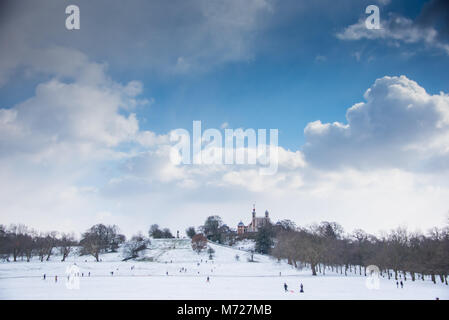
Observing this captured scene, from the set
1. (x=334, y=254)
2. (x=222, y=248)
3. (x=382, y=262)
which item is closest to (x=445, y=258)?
(x=382, y=262)

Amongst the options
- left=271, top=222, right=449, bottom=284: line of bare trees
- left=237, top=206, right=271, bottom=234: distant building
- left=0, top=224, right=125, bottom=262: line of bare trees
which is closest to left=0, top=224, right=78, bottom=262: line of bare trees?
left=0, top=224, right=125, bottom=262: line of bare trees

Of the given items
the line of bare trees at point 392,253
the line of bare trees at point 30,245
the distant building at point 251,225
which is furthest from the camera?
the distant building at point 251,225

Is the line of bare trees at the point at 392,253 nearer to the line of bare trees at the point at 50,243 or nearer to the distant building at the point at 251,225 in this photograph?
the line of bare trees at the point at 50,243

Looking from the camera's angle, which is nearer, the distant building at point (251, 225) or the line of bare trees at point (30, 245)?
the line of bare trees at point (30, 245)

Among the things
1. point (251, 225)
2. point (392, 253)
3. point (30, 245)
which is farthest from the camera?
point (251, 225)

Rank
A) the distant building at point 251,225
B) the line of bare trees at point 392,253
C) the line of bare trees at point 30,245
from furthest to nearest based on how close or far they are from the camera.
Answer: the distant building at point 251,225, the line of bare trees at point 30,245, the line of bare trees at point 392,253

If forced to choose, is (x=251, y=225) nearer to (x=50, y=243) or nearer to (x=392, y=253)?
(x=50, y=243)

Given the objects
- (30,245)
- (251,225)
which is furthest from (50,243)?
(251,225)

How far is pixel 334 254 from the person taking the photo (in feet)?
242

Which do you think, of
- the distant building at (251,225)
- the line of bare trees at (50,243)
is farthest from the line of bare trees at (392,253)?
the distant building at (251,225)
